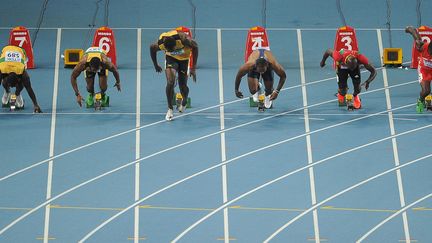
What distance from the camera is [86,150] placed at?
24.8 m

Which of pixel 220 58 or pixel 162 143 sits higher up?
pixel 220 58

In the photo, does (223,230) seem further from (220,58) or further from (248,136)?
(220,58)

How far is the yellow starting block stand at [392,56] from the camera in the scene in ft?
88.4

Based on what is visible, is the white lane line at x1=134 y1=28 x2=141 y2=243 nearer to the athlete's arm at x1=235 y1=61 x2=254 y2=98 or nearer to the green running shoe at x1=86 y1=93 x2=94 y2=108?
the green running shoe at x1=86 y1=93 x2=94 y2=108

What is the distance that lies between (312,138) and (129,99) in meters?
3.55

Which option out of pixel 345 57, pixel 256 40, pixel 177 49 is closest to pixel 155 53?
pixel 177 49

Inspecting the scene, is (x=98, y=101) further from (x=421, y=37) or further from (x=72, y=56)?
(x=421, y=37)

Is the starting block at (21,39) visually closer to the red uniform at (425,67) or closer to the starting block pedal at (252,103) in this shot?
the starting block pedal at (252,103)

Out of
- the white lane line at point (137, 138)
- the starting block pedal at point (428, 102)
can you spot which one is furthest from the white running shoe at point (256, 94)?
the starting block pedal at point (428, 102)

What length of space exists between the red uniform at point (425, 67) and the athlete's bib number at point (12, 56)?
7.10 metres

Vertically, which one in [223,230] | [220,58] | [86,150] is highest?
[220,58]

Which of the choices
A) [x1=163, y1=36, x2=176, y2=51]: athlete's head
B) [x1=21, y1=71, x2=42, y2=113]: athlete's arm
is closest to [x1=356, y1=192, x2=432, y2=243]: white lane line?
[x1=163, y1=36, x2=176, y2=51]: athlete's head

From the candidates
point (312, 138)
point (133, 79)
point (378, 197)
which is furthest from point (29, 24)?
point (378, 197)

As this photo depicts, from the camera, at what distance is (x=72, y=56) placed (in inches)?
1062
